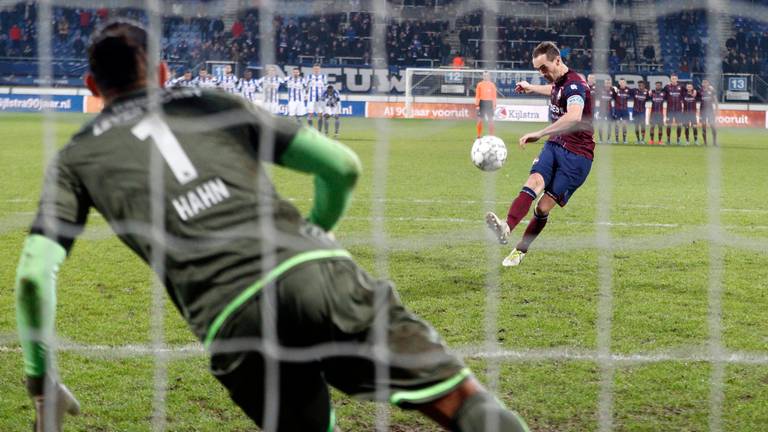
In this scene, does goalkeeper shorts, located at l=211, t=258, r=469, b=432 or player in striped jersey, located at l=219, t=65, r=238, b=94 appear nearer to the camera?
goalkeeper shorts, located at l=211, t=258, r=469, b=432

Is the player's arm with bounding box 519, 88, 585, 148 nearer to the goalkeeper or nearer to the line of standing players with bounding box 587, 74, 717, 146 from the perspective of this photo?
the goalkeeper

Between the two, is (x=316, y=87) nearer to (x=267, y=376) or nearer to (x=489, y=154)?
(x=489, y=154)

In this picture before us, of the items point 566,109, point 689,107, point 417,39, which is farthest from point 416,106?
point 566,109

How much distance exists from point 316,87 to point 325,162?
69.5 ft

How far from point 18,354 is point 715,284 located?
4295 millimetres

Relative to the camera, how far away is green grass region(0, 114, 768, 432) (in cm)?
389

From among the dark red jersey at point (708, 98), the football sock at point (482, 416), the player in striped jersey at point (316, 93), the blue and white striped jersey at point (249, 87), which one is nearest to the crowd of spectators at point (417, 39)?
the blue and white striped jersey at point (249, 87)

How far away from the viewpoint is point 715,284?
21.2ft

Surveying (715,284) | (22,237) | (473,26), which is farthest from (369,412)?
(473,26)

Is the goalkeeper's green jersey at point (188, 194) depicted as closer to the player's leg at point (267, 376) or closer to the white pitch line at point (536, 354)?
the player's leg at point (267, 376)

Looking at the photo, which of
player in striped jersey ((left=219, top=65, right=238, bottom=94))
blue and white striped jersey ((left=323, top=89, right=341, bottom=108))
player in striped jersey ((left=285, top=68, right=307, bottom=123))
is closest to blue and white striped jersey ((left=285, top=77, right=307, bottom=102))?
player in striped jersey ((left=285, top=68, right=307, bottom=123))

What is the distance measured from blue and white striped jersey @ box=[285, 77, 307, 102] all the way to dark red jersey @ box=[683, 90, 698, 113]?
8.68m

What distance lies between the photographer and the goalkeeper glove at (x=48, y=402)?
248cm

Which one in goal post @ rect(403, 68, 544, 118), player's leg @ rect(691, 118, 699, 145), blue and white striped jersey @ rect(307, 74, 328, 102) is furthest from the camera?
goal post @ rect(403, 68, 544, 118)
